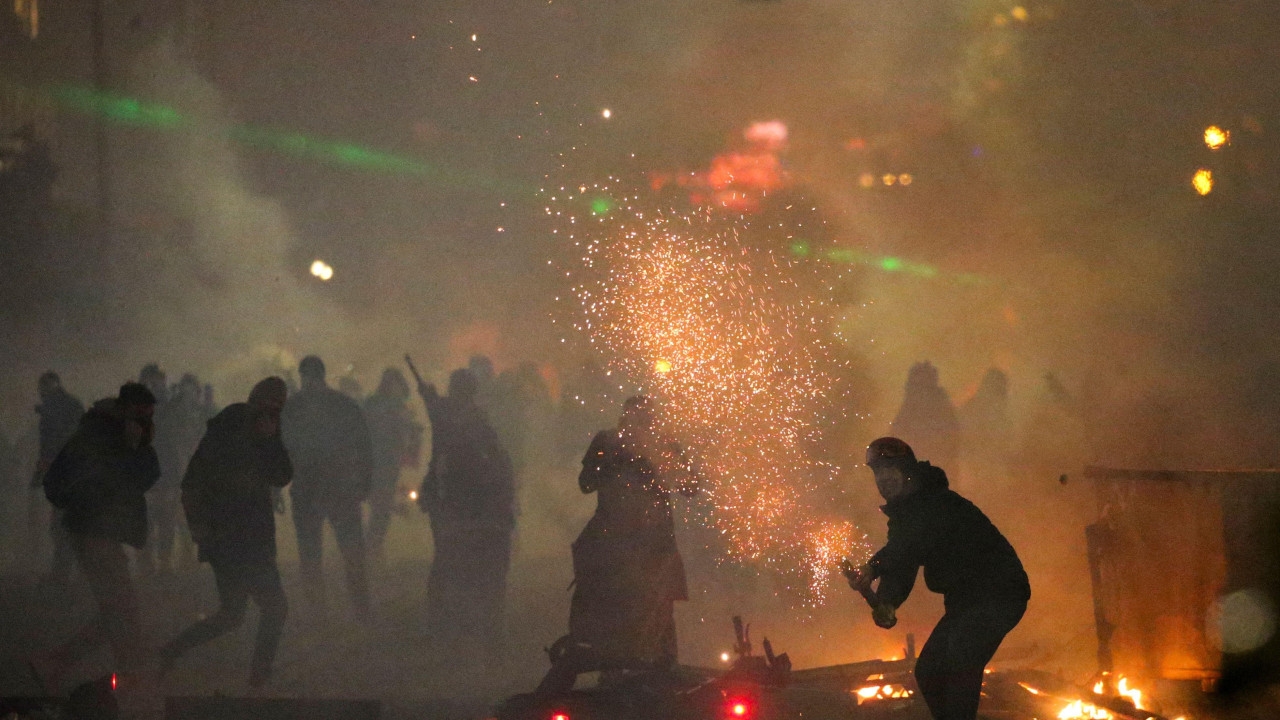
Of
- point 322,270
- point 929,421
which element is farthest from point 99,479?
point 322,270

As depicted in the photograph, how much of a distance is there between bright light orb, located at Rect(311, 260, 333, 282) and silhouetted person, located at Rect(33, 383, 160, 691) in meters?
16.7

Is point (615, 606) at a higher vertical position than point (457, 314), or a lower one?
lower

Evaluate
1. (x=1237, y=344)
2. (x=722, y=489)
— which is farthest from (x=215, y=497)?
(x=1237, y=344)

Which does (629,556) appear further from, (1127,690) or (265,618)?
(1127,690)

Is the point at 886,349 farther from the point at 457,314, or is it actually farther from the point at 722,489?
the point at 457,314

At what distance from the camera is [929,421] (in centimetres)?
1073

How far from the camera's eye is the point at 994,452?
12.9 m

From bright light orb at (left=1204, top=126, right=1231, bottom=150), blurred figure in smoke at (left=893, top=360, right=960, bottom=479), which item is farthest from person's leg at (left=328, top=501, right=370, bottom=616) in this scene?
bright light orb at (left=1204, top=126, right=1231, bottom=150)

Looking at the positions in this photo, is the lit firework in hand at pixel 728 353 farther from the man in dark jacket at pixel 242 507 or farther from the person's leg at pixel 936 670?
the person's leg at pixel 936 670

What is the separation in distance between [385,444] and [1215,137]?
10.0 meters

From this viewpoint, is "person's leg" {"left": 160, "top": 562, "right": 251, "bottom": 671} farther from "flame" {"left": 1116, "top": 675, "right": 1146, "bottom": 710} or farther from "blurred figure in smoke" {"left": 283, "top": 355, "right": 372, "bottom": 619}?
"flame" {"left": 1116, "top": 675, "right": 1146, "bottom": 710}

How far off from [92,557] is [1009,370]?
11938 millimetres

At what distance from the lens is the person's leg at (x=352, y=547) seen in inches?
336

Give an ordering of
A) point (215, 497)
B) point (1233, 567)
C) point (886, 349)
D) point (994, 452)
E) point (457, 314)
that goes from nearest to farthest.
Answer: point (1233, 567) → point (215, 497) → point (994, 452) → point (886, 349) → point (457, 314)
